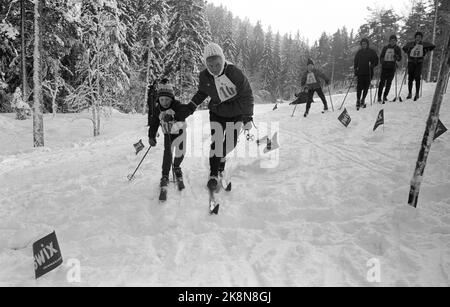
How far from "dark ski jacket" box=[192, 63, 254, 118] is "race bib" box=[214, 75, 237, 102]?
0.9 inches

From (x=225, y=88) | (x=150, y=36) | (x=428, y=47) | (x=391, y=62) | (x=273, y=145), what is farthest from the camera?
(x=150, y=36)

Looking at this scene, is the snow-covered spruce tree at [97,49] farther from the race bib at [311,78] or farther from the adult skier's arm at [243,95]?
the adult skier's arm at [243,95]

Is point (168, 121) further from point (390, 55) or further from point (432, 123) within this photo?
point (390, 55)

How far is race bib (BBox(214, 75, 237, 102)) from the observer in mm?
5152

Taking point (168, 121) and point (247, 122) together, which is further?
point (168, 121)

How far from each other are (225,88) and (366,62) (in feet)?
25.5

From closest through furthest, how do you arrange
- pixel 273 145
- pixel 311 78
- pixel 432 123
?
1. pixel 432 123
2. pixel 273 145
3. pixel 311 78

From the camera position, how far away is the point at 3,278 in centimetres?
344

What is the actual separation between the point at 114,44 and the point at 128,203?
17968 mm

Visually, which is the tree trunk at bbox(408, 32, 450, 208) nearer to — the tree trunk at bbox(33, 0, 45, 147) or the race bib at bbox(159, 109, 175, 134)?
the race bib at bbox(159, 109, 175, 134)

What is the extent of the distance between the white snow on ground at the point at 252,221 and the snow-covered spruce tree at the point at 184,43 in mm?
21581

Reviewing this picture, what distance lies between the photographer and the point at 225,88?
16.9 ft

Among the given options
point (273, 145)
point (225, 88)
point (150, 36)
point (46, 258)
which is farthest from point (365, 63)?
point (150, 36)

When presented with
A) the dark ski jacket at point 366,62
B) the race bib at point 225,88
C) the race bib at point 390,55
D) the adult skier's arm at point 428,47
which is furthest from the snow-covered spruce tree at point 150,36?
the race bib at point 225,88
